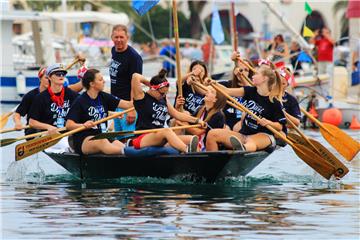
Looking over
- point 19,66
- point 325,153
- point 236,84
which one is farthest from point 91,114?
point 19,66

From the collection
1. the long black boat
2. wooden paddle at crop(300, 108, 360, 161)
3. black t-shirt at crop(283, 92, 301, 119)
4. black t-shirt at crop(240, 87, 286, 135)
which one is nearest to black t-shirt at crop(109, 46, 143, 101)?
the long black boat

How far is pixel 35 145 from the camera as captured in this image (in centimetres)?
1741

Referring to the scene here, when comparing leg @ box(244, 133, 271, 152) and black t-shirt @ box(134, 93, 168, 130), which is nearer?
black t-shirt @ box(134, 93, 168, 130)

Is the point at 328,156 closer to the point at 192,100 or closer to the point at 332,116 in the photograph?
the point at 192,100

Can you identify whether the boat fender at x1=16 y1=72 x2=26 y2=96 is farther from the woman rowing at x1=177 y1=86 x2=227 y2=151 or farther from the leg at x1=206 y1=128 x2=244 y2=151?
the leg at x1=206 y1=128 x2=244 y2=151

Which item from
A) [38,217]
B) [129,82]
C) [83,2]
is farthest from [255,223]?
[83,2]

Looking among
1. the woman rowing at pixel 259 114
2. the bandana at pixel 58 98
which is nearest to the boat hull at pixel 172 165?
the woman rowing at pixel 259 114

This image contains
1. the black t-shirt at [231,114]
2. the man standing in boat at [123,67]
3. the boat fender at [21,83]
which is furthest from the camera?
the boat fender at [21,83]

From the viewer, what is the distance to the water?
12906mm

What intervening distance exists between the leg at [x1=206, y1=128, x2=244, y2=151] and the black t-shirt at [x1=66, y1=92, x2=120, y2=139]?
1395 mm

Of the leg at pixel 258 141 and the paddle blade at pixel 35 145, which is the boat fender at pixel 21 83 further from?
the leg at pixel 258 141

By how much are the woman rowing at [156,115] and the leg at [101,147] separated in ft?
0.91

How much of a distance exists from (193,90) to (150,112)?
5.21 ft

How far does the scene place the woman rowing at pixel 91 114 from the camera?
16.9 meters
